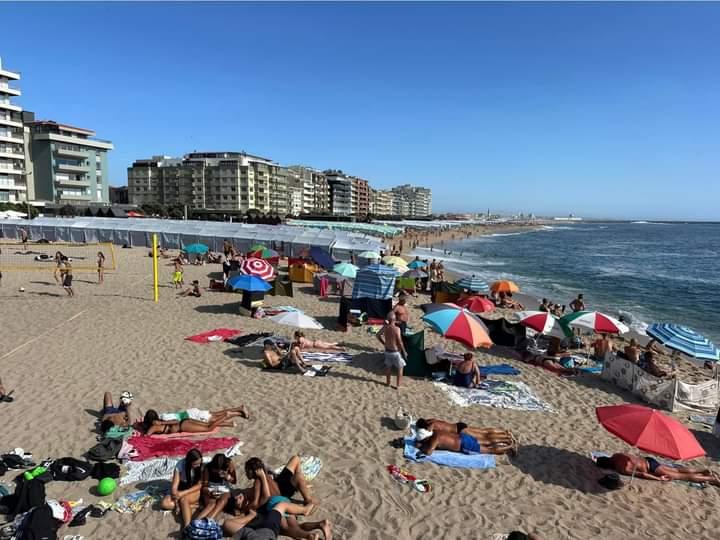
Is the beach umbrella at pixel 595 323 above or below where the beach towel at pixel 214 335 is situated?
above

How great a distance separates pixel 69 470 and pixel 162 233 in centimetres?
2800

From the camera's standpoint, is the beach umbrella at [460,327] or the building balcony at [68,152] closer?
the beach umbrella at [460,327]

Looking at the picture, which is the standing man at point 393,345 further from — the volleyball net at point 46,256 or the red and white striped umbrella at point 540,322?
the volleyball net at point 46,256

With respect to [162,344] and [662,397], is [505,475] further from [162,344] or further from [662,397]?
[162,344]

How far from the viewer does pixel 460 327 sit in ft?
29.1

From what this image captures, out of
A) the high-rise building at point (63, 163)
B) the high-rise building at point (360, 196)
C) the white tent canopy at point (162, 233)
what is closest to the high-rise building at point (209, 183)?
the high-rise building at point (63, 163)

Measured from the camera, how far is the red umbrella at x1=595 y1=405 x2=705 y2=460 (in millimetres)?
5344

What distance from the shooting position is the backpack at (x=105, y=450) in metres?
5.58

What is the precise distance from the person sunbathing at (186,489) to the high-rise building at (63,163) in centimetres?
6915

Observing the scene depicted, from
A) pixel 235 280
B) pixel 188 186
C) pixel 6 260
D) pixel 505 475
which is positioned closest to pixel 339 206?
pixel 188 186

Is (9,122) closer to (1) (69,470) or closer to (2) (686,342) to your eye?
(1) (69,470)

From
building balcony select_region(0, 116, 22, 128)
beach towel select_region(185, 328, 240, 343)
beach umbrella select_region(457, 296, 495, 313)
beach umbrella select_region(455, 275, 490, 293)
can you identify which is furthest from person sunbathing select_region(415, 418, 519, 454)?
building balcony select_region(0, 116, 22, 128)

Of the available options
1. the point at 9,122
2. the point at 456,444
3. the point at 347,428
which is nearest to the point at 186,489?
the point at 347,428

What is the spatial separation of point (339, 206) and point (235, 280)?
383 feet
